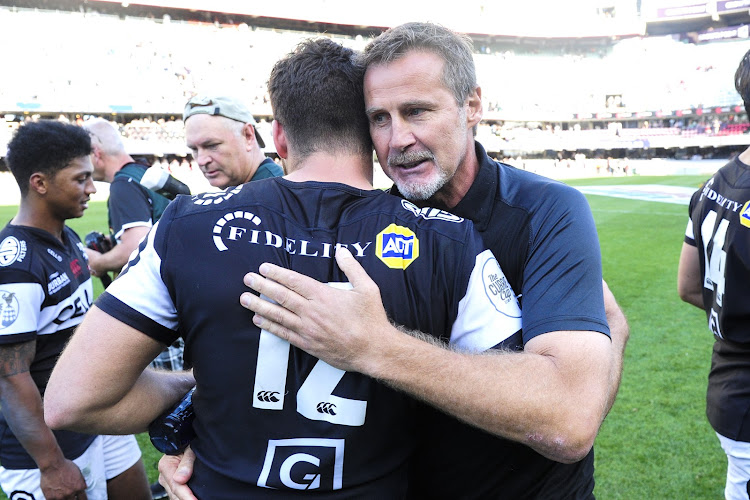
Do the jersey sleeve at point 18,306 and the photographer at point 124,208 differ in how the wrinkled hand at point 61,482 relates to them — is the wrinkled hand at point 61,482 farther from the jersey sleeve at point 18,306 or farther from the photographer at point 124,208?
the photographer at point 124,208

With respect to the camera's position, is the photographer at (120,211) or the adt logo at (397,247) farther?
the photographer at (120,211)

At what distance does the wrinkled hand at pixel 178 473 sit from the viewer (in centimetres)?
173

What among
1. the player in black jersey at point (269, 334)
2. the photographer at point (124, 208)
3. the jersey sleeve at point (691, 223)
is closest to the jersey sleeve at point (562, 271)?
the player in black jersey at point (269, 334)

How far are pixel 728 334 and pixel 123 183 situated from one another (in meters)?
4.26

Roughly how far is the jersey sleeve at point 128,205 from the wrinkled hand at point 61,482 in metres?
2.19

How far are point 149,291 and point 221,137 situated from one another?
268 cm

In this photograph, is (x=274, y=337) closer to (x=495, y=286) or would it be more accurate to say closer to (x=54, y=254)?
(x=495, y=286)

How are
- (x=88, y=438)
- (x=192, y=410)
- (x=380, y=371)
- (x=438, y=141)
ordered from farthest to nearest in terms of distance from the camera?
(x=88, y=438) → (x=438, y=141) → (x=192, y=410) → (x=380, y=371)

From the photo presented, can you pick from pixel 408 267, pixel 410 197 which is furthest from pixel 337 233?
pixel 410 197

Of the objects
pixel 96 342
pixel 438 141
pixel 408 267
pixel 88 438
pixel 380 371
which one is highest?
pixel 438 141

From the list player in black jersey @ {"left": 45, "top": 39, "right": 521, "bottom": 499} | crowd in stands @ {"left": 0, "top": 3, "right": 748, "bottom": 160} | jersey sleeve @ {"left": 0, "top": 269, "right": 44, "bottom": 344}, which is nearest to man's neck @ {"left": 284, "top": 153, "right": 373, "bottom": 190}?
player in black jersey @ {"left": 45, "top": 39, "right": 521, "bottom": 499}

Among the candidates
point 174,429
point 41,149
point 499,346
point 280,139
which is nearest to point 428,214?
point 499,346

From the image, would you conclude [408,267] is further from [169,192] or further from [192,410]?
[169,192]

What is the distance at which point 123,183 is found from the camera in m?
4.71
